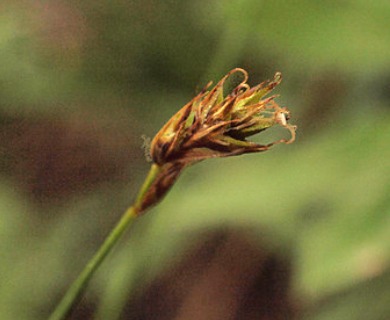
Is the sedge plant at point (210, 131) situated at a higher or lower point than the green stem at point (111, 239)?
higher

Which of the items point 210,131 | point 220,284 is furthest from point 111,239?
point 220,284

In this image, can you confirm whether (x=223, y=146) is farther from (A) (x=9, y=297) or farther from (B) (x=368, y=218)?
(A) (x=9, y=297)

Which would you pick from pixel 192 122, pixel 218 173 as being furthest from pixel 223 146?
pixel 218 173

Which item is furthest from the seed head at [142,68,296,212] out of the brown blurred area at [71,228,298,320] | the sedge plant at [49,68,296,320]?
the brown blurred area at [71,228,298,320]

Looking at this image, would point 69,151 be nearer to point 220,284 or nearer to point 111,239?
point 220,284

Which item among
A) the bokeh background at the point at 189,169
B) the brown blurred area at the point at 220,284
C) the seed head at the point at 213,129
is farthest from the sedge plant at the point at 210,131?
the brown blurred area at the point at 220,284

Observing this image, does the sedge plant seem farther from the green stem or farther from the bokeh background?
the bokeh background

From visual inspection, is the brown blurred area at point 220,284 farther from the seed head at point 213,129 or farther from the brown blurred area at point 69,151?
the seed head at point 213,129

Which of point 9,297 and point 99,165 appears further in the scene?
point 99,165
